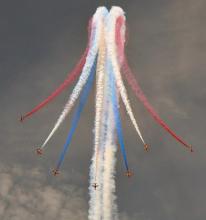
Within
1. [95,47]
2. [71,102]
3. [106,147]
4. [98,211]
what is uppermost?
[95,47]

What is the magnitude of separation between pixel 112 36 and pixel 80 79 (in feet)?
35.2

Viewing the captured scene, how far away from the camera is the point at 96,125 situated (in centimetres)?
15075

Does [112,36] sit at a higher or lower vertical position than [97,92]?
higher

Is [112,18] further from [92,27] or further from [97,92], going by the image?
[97,92]

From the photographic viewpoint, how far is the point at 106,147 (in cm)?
15575

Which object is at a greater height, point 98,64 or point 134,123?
point 98,64

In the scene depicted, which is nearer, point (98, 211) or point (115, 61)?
point (115, 61)

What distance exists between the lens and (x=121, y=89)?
146 m

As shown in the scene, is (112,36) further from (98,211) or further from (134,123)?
(98,211)

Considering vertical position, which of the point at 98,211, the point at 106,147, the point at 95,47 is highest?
the point at 95,47

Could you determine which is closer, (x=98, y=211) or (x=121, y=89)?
(x=121, y=89)

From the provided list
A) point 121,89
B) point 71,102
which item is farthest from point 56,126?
point 121,89

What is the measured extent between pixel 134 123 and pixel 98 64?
14188 millimetres

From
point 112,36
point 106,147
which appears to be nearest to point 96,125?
point 106,147
